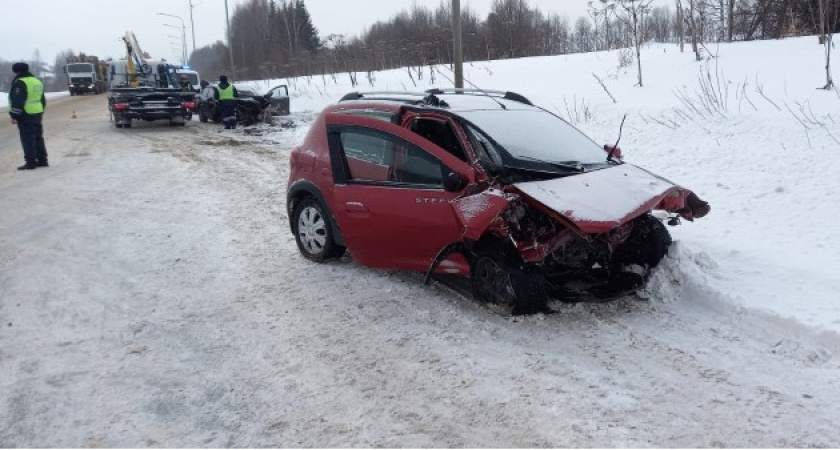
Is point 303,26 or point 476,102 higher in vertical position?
point 303,26

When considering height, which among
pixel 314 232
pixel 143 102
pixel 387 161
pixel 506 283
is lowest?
pixel 506 283

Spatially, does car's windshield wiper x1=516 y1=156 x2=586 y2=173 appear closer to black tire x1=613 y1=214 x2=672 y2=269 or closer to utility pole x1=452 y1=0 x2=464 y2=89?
black tire x1=613 y1=214 x2=672 y2=269

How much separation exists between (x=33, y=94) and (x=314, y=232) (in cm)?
952

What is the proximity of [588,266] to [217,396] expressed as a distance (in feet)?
9.84

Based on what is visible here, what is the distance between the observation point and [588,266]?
17.1ft

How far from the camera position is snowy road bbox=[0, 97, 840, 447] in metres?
3.41

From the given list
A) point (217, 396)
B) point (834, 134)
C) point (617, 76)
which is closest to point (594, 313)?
point (217, 396)

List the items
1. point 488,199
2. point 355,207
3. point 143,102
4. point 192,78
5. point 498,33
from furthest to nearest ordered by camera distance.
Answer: point 498,33, point 192,78, point 143,102, point 355,207, point 488,199

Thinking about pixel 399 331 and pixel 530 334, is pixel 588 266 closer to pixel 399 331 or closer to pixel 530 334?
pixel 530 334

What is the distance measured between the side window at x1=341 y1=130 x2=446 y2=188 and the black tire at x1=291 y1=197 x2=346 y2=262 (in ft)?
2.08

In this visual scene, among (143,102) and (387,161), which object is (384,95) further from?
(143,102)

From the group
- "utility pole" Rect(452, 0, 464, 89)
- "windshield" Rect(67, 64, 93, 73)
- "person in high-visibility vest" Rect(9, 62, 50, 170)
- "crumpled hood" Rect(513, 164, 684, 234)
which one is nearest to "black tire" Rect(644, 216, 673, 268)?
"crumpled hood" Rect(513, 164, 684, 234)

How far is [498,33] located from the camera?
4309 cm

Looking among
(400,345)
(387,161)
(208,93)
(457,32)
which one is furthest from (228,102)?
(400,345)
